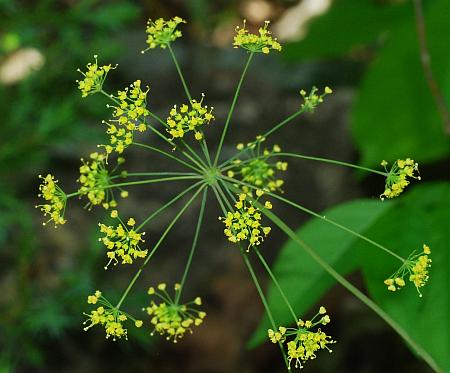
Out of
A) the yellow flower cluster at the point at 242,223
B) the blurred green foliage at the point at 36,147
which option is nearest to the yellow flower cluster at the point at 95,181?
the yellow flower cluster at the point at 242,223

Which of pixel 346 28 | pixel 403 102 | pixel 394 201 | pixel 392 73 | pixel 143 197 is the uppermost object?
pixel 143 197

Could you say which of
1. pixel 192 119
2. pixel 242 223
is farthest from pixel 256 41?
pixel 242 223

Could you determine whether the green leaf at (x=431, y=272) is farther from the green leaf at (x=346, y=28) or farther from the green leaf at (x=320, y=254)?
the green leaf at (x=346, y=28)

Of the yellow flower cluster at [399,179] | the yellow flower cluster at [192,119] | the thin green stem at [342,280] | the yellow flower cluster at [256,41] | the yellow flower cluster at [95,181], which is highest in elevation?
the yellow flower cluster at [256,41]

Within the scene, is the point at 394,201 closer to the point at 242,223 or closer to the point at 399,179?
the point at 399,179

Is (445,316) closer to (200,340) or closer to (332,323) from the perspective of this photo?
(332,323)

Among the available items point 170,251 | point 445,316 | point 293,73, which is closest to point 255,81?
point 293,73
